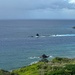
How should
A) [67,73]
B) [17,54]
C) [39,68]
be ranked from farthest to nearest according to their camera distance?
[17,54], [39,68], [67,73]

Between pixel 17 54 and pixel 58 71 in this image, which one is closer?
pixel 58 71

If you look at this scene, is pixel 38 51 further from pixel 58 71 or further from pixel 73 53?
pixel 58 71

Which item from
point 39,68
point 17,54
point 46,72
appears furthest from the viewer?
point 17,54

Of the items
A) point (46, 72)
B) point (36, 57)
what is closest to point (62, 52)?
point (36, 57)

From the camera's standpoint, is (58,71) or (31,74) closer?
(58,71)

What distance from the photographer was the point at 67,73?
155ft

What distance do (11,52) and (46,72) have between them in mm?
53473

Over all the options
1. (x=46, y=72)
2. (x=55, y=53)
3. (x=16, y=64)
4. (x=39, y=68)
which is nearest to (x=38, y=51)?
(x=55, y=53)

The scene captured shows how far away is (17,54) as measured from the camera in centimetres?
9838

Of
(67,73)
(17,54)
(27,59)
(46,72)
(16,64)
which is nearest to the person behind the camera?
(67,73)

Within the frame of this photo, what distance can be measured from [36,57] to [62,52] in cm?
1532

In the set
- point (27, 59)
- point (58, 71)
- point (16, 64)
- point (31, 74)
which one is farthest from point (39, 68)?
point (27, 59)

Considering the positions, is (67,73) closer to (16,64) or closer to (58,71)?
(58,71)

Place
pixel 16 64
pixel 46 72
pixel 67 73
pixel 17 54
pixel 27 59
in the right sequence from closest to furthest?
pixel 67 73 < pixel 46 72 < pixel 16 64 < pixel 27 59 < pixel 17 54
